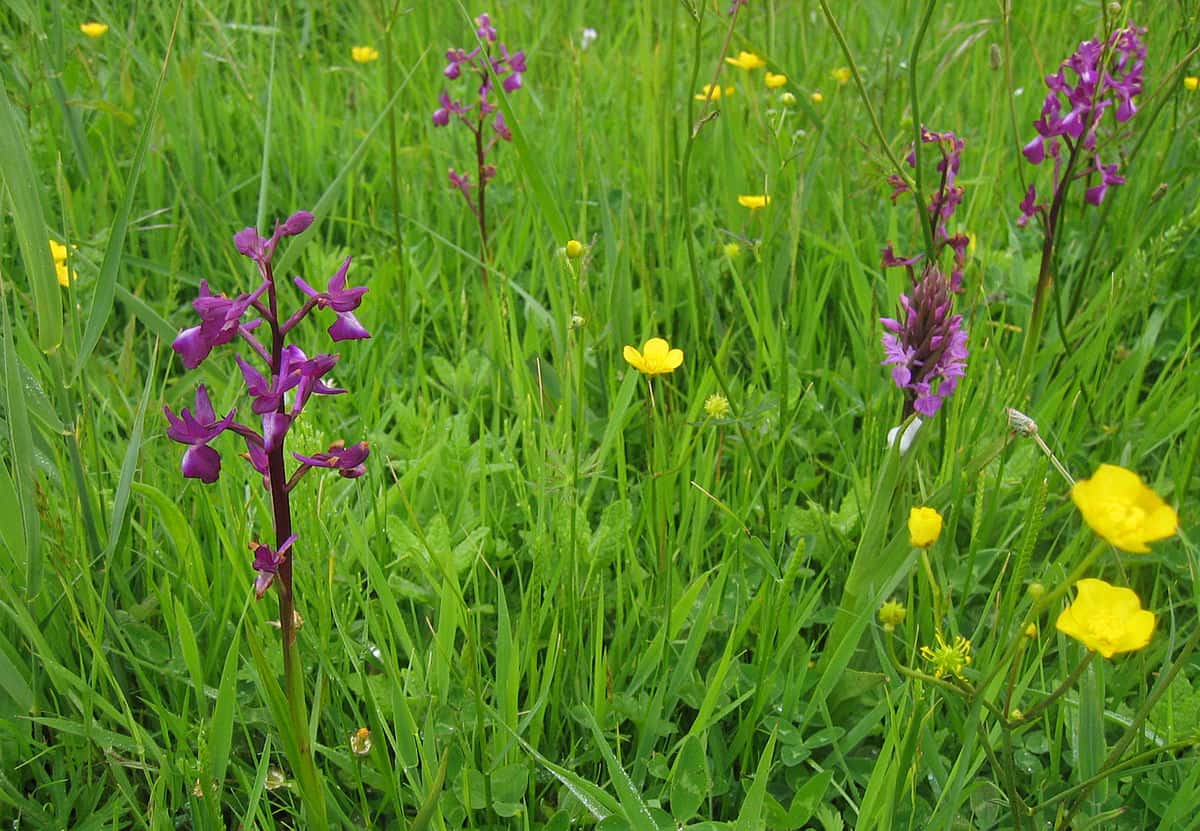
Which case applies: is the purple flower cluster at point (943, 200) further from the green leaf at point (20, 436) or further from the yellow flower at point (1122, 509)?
the green leaf at point (20, 436)

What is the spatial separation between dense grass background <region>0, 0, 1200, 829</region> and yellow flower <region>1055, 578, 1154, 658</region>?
0.14 meters

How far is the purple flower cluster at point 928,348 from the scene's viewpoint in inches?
54.2

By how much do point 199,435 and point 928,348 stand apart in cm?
93

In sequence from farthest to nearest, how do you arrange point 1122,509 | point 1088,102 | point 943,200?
point 1088,102, point 943,200, point 1122,509

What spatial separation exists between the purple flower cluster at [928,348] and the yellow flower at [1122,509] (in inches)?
19.1

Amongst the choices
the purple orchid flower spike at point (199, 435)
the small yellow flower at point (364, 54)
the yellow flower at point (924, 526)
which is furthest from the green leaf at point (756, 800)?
the small yellow flower at point (364, 54)

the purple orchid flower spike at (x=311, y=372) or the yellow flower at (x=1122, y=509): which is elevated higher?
the purple orchid flower spike at (x=311, y=372)

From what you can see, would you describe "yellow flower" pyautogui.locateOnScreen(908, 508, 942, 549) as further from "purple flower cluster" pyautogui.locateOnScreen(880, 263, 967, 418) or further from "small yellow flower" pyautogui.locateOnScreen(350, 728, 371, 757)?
"small yellow flower" pyautogui.locateOnScreen(350, 728, 371, 757)

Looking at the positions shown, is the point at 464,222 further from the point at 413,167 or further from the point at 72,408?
the point at 72,408

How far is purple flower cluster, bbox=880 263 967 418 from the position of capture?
138cm

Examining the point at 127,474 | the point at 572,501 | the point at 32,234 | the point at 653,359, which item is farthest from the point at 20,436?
the point at 653,359

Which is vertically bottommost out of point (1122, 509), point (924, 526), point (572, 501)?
point (572, 501)

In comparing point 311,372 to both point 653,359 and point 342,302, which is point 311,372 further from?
point 653,359

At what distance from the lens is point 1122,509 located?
88 cm
